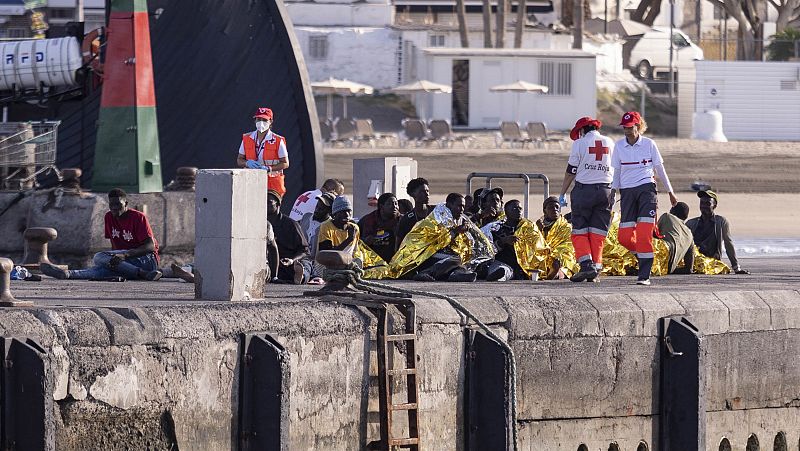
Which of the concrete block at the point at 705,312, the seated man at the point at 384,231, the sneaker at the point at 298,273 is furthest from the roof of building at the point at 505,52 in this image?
the concrete block at the point at 705,312

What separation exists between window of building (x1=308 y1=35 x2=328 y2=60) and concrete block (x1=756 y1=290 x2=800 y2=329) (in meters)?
38.8

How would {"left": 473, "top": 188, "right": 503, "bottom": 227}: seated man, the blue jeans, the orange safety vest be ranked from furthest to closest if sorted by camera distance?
the orange safety vest, {"left": 473, "top": 188, "right": 503, "bottom": 227}: seated man, the blue jeans

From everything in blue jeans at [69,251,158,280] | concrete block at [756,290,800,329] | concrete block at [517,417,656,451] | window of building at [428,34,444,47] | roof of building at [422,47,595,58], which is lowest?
concrete block at [517,417,656,451]

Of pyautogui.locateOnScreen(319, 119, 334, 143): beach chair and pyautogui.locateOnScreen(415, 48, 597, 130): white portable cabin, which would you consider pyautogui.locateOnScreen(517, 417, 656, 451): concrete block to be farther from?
pyautogui.locateOnScreen(415, 48, 597, 130): white portable cabin

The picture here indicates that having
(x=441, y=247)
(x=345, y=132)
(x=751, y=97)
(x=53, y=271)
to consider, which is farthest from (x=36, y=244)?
(x=751, y=97)

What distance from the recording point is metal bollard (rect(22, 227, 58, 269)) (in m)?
12.1

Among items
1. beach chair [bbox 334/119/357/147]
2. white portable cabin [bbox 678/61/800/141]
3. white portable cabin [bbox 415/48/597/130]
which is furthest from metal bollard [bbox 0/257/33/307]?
white portable cabin [bbox 678/61/800/141]

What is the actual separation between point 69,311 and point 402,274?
17.3 feet

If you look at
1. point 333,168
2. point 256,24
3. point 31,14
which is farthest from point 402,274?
point 333,168

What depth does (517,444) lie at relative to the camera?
943cm

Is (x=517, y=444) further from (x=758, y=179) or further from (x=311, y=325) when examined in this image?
(x=758, y=179)

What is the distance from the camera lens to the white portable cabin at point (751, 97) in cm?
4650

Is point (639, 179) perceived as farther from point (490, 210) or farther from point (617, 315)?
point (617, 315)

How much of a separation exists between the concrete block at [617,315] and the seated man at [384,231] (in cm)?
350
